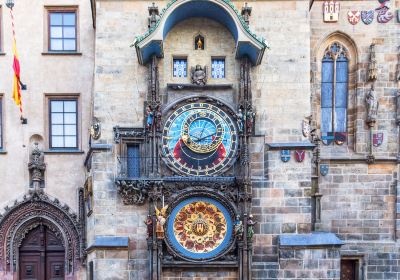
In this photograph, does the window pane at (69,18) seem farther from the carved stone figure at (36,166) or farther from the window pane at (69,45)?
the carved stone figure at (36,166)

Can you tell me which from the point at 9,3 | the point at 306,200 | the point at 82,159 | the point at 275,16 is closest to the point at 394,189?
the point at 306,200

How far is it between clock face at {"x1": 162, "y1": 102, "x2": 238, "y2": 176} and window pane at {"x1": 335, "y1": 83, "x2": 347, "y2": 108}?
398 centimetres

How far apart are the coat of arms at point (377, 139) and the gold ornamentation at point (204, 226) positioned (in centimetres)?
524

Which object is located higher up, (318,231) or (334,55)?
(334,55)

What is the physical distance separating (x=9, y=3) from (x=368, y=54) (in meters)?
10.7

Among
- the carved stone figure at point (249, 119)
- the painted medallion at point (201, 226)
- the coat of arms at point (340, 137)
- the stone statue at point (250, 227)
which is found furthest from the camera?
the coat of arms at point (340, 137)

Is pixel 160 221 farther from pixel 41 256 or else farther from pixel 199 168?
pixel 41 256

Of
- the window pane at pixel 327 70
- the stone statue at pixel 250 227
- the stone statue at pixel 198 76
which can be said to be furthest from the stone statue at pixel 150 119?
the window pane at pixel 327 70

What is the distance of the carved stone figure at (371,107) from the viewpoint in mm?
16828

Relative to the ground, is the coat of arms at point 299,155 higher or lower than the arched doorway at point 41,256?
higher

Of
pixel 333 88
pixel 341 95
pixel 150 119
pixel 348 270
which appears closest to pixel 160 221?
pixel 150 119

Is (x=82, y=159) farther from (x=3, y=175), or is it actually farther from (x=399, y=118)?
(x=399, y=118)

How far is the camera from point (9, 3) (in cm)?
1750

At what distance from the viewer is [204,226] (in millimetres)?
14898
